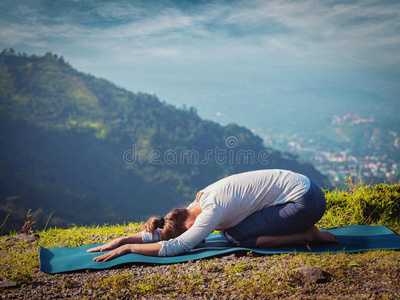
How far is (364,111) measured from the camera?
12175 centimetres

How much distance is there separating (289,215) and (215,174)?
49.0 metres

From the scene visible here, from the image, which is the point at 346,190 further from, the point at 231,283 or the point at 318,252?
the point at 231,283

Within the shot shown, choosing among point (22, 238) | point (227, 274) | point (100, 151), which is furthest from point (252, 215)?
point (100, 151)

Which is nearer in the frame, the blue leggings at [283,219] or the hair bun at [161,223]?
the blue leggings at [283,219]

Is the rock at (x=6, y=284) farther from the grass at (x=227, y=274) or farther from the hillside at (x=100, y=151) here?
the hillside at (x=100, y=151)

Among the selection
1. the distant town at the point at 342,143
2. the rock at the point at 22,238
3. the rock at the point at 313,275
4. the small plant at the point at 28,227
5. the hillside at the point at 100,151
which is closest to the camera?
the rock at the point at 313,275

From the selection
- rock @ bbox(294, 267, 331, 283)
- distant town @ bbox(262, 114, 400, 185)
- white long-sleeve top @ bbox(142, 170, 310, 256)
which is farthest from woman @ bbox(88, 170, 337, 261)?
distant town @ bbox(262, 114, 400, 185)

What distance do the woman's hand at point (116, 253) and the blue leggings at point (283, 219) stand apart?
2.99ft

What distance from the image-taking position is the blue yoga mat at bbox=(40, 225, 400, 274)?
2.83 meters

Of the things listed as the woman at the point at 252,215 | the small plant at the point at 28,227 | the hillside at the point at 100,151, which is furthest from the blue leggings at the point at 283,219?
the hillside at the point at 100,151

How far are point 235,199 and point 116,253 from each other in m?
1.11

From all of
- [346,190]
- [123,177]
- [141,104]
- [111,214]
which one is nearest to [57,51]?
[141,104]

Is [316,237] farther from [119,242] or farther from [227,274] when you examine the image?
[119,242]

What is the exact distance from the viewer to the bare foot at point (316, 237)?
10.3 feet
